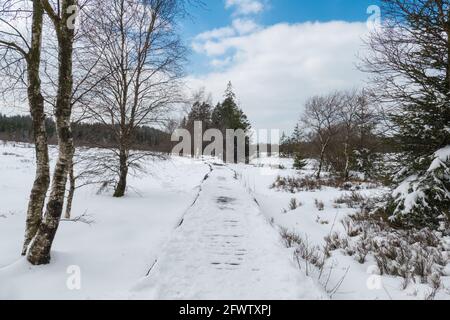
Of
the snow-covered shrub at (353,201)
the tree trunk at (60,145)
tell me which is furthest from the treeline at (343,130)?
the tree trunk at (60,145)

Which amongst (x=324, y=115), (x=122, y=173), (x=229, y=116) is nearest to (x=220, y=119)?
(x=229, y=116)

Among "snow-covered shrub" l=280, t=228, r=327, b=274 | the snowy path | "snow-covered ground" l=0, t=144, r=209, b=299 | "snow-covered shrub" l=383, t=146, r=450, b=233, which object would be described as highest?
"snow-covered shrub" l=383, t=146, r=450, b=233

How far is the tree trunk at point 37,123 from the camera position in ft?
14.1

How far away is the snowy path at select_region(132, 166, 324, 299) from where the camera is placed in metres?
3.67

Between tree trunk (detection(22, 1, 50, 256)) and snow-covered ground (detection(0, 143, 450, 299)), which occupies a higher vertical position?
tree trunk (detection(22, 1, 50, 256))

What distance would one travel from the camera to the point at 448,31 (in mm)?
6371

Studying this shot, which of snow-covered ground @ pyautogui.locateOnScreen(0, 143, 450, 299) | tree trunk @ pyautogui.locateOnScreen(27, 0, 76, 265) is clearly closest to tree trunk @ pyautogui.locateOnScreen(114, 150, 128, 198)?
snow-covered ground @ pyautogui.locateOnScreen(0, 143, 450, 299)

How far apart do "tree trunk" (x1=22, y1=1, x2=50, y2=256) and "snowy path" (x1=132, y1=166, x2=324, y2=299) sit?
2.47 m

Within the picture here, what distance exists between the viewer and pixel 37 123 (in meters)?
4.36

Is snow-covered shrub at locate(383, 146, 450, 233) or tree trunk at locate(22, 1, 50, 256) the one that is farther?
snow-covered shrub at locate(383, 146, 450, 233)

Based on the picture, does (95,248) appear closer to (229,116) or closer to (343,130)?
(343,130)

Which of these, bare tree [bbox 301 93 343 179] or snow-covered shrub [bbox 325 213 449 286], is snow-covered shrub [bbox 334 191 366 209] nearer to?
snow-covered shrub [bbox 325 213 449 286]

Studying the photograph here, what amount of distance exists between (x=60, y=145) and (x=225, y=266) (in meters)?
3.52

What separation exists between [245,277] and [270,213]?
5.57 m
